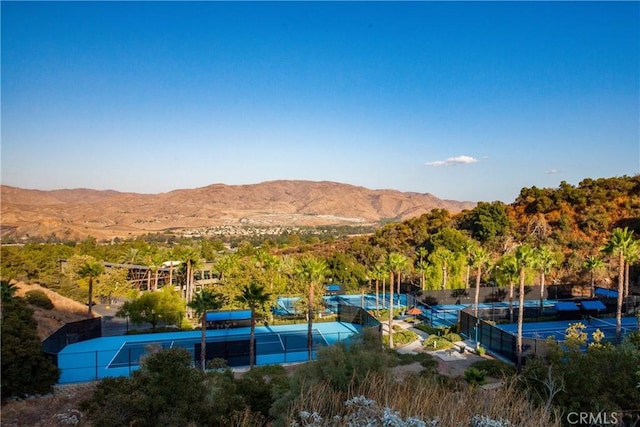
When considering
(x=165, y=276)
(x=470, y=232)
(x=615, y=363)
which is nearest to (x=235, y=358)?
(x=615, y=363)

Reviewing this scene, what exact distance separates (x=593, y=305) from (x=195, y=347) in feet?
98.9

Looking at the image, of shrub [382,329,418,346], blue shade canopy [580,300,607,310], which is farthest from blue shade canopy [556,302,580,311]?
shrub [382,329,418,346]

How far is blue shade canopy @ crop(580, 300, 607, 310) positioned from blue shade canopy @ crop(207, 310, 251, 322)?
87.9ft

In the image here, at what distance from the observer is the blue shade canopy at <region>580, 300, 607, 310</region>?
3472cm

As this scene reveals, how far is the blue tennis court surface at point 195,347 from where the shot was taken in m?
24.3

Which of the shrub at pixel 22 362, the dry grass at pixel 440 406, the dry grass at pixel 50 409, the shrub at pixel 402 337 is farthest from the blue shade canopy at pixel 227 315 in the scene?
the dry grass at pixel 440 406

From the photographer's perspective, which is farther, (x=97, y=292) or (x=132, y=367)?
(x=97, y=292)

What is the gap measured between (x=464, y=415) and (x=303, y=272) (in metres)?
25.2

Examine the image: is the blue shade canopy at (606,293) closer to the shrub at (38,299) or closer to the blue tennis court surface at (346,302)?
the blue tennis court surface at (346,302)

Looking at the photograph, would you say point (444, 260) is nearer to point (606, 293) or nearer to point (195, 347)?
point (606, 293)

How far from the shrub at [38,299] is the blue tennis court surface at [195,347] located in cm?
843

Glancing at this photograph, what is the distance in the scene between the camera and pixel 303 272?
97.9 ft

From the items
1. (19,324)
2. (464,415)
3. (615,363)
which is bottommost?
(19,324)

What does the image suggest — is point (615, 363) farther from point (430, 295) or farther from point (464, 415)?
point (430, 295)
